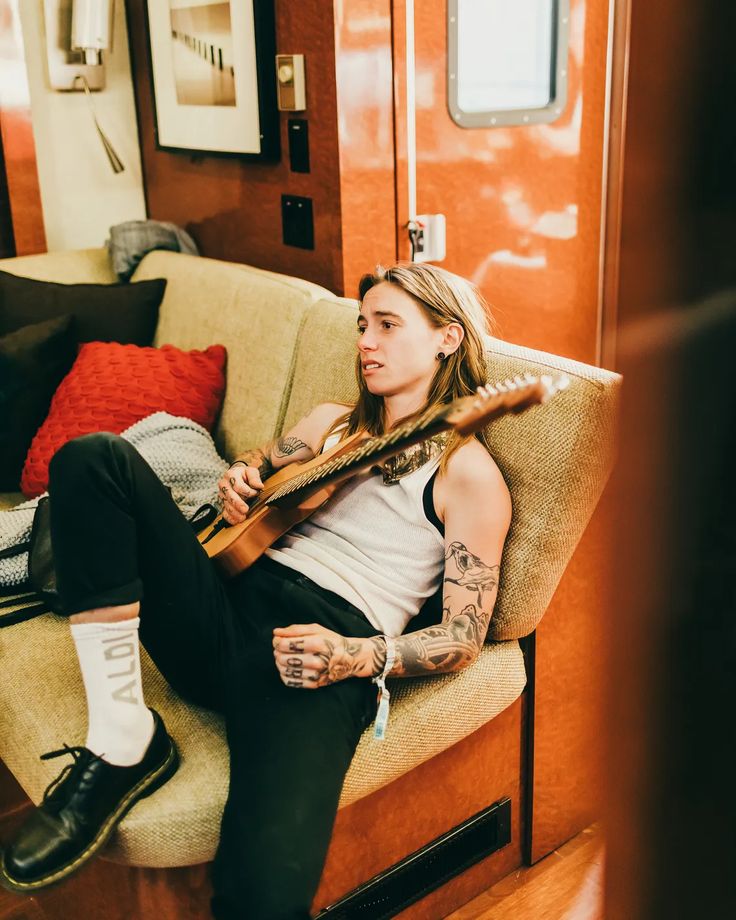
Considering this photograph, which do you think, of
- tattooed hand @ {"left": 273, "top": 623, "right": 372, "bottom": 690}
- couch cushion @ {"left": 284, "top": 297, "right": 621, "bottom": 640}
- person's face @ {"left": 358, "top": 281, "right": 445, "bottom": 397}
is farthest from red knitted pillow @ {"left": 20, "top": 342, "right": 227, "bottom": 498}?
tattooed hand @ {"left": 273, "top": 623, "right": 372, "bottom": 690}

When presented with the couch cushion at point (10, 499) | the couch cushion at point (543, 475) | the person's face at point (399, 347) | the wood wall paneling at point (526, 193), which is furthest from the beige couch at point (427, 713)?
Result: the couch cushion at point (10, 499)

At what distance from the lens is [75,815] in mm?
1188

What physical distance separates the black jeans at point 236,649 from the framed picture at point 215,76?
1321mm

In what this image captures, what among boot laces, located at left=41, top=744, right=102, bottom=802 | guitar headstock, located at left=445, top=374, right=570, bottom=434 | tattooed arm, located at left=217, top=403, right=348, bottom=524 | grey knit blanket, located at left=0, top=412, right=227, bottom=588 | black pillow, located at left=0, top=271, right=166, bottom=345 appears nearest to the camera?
guitar headstock, located at left=445, top=374, right=570, bottom=434

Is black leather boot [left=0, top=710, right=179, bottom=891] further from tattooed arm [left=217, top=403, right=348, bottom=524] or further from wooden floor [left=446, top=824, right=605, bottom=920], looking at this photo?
wooden floor [left=446, top=824, right=605, bottom=920]

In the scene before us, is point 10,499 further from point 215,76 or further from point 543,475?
point 543,475

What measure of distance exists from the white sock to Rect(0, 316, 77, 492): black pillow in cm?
113

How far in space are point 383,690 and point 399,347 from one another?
58cm

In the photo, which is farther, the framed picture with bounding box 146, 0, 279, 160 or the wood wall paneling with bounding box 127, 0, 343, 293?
the framed picture with bounding box 146, 0, 279, 160

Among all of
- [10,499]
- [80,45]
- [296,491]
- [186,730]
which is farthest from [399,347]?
[80,45]

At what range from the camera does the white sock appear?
49.2 inches

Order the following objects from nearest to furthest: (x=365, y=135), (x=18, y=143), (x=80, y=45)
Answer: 1. (x=365, y=135)
2. (x=80, y=45)
3. (x=18, y=143)

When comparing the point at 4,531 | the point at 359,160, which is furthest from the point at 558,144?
the point at 4,531

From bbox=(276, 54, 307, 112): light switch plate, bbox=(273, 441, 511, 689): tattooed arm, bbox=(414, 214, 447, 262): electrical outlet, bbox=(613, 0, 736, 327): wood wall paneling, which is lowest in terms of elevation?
bbox=(273, 441, 511, 689): tattooed arm
